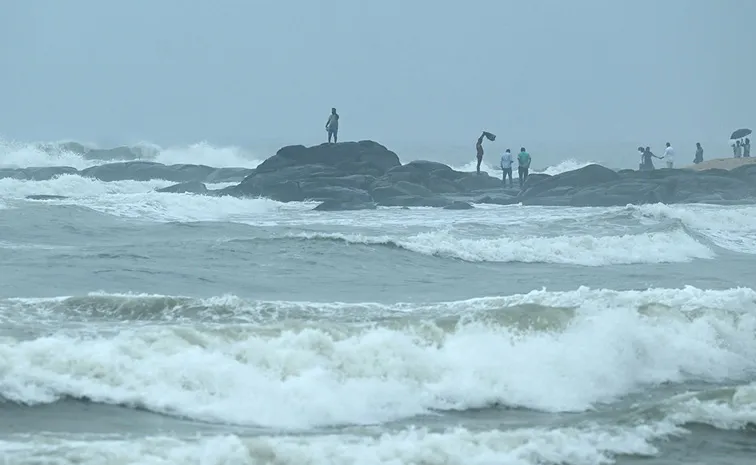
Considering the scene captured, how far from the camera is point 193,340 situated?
958 cm

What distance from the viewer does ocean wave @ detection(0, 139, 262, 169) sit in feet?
205

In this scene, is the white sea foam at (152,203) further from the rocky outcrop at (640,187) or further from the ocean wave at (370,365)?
the ocean wave at (370,365)

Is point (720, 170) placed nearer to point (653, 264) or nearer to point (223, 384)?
point (653, 264)

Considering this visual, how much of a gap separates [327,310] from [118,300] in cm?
235

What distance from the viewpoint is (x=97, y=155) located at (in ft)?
227

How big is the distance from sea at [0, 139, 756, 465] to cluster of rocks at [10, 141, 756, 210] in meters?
15.2

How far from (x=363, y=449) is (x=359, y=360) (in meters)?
2.28

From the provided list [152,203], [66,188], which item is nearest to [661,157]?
[152,203]

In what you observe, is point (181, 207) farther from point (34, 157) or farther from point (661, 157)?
point (34, 157)

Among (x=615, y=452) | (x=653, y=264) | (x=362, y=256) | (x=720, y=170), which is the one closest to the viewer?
(x=615, y=452)

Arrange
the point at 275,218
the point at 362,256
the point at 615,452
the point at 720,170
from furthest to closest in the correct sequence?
1. the point at 720,170
2. the point at 275,218
3. the point at 362,256
4. the point at 615,452

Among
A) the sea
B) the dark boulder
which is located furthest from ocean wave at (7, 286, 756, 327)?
the dark boulder

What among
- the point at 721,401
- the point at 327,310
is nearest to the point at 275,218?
the point at 327,310

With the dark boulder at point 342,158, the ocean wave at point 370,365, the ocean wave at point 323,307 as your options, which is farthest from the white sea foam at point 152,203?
the ocean wave at point 370,365
